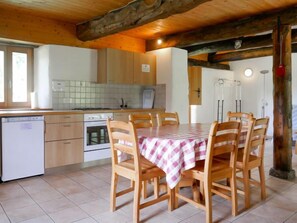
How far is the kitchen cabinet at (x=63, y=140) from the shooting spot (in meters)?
3.64

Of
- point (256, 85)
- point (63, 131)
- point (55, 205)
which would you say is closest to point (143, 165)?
point (55, 205)

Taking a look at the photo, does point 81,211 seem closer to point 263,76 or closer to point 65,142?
point 65,142

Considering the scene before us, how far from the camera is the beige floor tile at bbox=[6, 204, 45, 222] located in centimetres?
232

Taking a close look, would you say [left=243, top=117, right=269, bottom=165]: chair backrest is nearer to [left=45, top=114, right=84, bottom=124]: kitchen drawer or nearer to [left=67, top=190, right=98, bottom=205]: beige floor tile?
[left=67, top=190, right=98, bottom=205]: beige floor tile

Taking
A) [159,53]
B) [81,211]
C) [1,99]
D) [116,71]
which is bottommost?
[81,211]

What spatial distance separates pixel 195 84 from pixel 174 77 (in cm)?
209

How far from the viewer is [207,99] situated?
7.39m

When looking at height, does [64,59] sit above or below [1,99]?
above

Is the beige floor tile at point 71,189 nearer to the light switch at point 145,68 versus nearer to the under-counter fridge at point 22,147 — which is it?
the under-counter fridge at point 22,147

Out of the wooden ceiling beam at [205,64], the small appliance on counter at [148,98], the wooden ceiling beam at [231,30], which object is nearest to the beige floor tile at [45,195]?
the small appliance on counter at [148,98]

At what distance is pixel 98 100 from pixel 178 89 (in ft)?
5.15

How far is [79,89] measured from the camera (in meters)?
4.59

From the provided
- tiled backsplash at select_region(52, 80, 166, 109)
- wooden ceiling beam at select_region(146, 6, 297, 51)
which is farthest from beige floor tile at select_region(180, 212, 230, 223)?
tiled backsplash at select_region(52, 80, 166, 109)

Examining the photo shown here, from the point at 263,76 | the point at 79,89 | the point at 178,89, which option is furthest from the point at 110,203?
the point at 263,76
